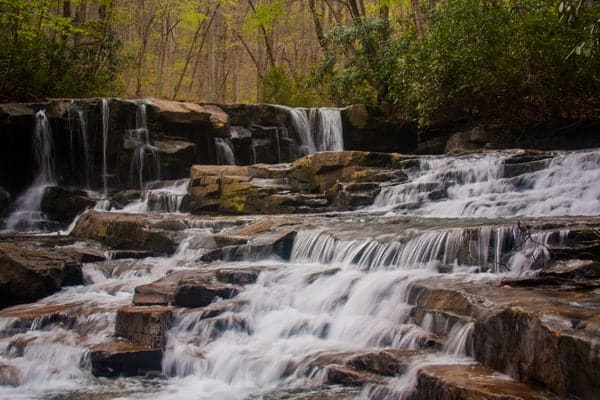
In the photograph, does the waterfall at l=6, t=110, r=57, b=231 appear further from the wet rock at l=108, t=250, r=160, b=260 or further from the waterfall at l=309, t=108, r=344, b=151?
the waterfall at l=309, t=108, r=344, b=151

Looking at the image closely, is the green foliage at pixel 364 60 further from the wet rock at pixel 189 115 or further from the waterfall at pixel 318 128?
the wet rock at pixel 189 115

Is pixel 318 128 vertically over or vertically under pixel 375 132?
over

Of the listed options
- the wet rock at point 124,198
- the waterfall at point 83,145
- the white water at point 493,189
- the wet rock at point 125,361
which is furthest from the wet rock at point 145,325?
the waterfall at point 83,145

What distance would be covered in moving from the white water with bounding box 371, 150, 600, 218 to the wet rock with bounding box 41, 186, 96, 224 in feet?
25.2

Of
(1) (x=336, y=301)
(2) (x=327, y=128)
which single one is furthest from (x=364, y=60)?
(1) (x=336, y=301)

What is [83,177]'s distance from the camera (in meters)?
17.8

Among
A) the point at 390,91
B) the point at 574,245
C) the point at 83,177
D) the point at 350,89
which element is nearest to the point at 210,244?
the point at 574,245

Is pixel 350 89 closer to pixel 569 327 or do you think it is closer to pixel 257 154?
pixel 257 154

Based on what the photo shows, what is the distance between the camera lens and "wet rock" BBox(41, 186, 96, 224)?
15.6 m

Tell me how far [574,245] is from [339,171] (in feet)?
25.2

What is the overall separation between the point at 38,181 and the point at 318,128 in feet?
28.5

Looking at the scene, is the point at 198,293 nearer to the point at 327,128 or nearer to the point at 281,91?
the point at 327,128

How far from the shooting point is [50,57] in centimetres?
1920

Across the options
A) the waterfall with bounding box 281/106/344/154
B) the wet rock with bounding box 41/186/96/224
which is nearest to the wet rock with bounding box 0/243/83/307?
the wet rock with bounding box 41/186/96/224
